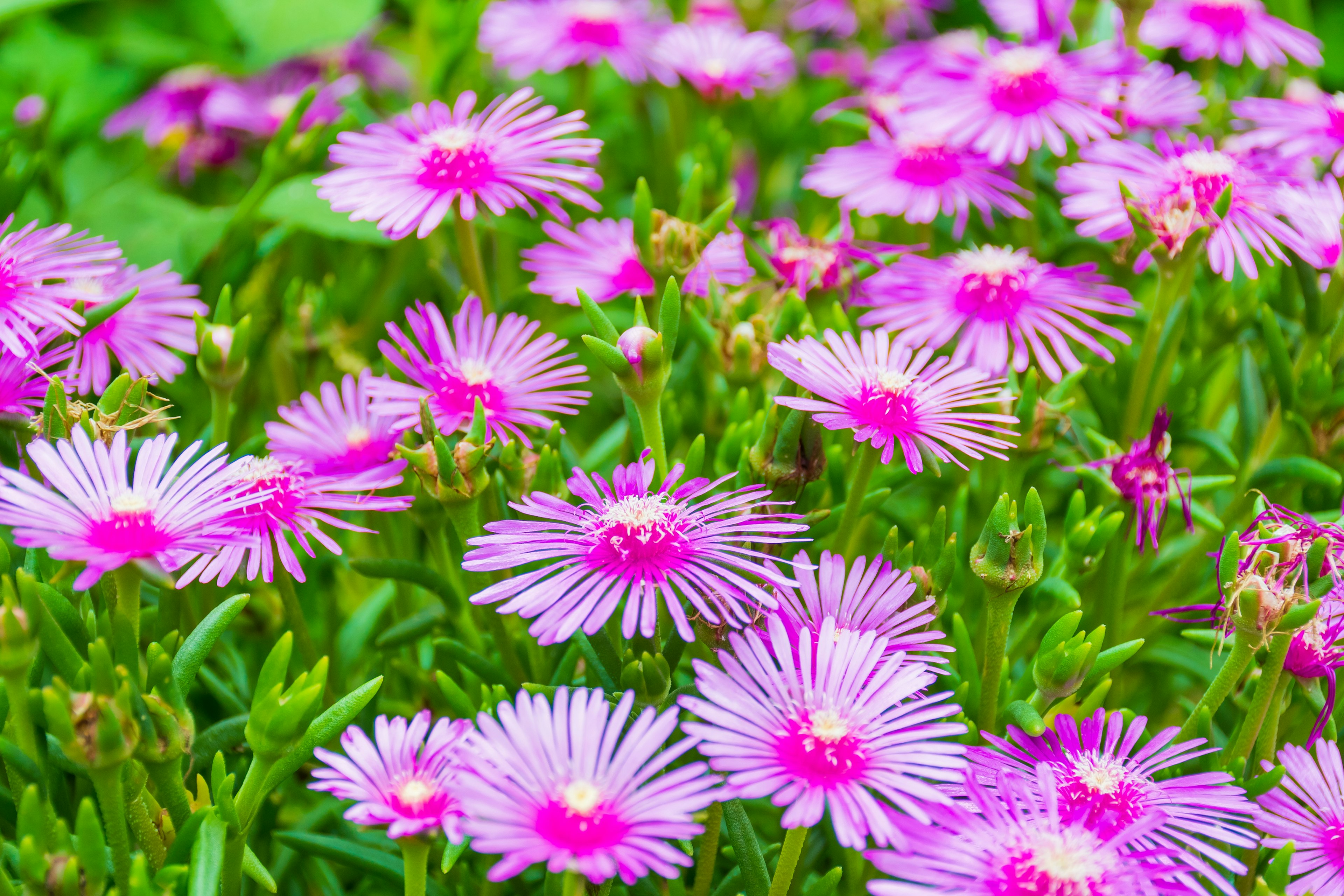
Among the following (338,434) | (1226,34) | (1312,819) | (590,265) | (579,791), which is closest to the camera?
(579,791)

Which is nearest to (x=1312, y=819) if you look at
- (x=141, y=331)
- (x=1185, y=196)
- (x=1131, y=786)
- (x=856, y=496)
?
(x=1131, y=786)

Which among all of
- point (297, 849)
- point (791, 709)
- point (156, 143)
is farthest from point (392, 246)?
point (791, 709)

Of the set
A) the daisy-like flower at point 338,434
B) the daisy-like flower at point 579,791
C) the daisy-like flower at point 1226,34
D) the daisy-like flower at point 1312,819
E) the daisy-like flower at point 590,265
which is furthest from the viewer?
the daisy-like flower at point 1226,34

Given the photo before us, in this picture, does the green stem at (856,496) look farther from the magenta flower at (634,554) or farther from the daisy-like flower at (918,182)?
the daisy-like flower at (918,182)

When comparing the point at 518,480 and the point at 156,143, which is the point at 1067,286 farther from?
the point at 156,143

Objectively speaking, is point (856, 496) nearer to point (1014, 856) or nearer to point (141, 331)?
point (1014, 856)

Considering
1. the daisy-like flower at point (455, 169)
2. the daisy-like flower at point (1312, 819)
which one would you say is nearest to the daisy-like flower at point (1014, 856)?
the daisy-like flower at point (1312, 819)

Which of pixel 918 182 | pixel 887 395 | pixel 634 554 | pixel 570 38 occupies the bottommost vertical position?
pixel 634 554
